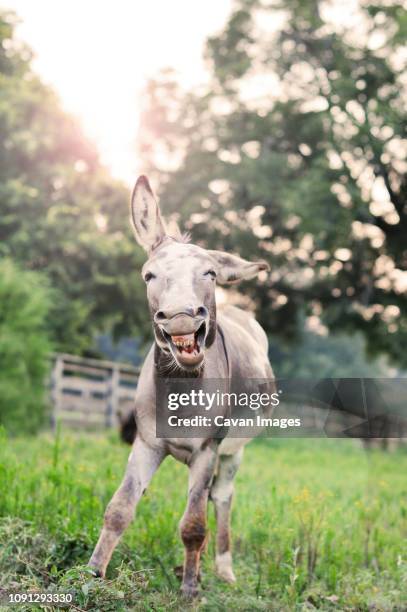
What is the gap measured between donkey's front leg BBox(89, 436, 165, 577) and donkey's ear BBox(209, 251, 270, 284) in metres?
0.96

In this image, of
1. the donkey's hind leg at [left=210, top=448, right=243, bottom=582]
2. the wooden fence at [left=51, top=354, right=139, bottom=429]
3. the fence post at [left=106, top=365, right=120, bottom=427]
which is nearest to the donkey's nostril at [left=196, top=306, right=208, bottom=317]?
the donkey's hind leg at [left=210, top=448, right=243, bottom=582]

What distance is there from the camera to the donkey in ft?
10.8

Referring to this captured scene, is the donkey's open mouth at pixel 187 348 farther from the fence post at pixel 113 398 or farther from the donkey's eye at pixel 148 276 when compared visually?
the fence post at pixel 113 398

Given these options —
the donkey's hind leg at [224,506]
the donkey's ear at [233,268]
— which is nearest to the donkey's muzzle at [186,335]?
the donkey's ear at [233,268]

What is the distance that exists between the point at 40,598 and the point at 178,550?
6.25ft

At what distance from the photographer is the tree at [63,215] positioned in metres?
24.1

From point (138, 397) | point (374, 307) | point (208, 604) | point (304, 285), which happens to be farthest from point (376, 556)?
point (304, 285)

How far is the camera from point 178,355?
3.27 meters

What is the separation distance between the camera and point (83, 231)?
24.7m

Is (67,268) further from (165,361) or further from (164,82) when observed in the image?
(165,361)

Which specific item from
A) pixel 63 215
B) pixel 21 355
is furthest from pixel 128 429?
pixel 63 215

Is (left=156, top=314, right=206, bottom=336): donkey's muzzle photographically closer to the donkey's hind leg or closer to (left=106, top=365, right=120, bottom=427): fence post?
the donkey's hind leg

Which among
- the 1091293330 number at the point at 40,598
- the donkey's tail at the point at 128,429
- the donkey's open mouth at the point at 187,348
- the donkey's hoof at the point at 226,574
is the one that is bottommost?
the 1091293330 number at the point at 40,598

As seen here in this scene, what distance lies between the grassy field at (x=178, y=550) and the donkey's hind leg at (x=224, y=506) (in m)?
0.11
